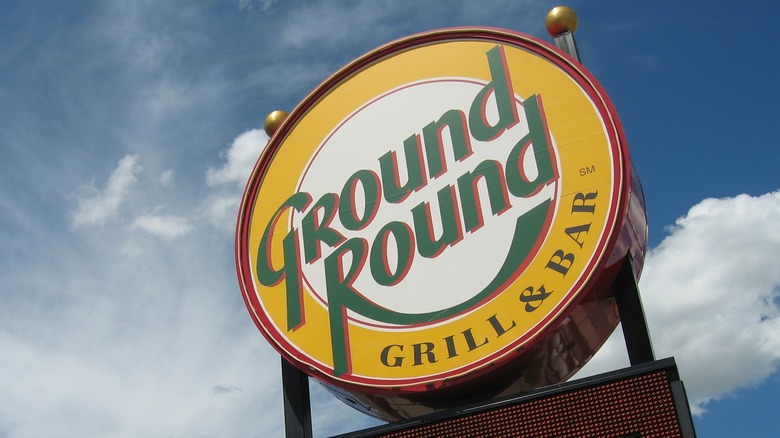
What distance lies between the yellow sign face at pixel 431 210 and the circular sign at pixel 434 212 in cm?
2

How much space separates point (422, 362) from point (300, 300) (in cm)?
204

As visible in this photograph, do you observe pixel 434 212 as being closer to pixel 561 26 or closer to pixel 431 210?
pixel 431 210

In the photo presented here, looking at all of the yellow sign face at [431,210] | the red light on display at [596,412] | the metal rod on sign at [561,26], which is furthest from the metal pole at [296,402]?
the metal rod on sign at [561,26]

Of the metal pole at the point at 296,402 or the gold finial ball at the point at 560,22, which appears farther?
the gold finial ball at the point at 560,22

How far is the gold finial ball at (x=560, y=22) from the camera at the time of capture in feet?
38.8

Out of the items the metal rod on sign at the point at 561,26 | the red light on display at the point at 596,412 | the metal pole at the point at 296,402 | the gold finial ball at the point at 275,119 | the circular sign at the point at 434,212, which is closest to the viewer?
the red light on display at the point at 596,412

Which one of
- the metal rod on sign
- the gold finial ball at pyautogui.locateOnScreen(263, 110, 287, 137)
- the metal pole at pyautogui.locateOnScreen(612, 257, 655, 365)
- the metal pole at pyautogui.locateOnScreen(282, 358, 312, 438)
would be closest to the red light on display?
the metal pole at pyautogui.locateOnScreen(612, 257, 655, 365)

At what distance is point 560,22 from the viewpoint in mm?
11844

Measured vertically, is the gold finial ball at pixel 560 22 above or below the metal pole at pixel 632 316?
above

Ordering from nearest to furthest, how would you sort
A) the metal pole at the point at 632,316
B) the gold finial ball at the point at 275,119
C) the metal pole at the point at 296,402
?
1. the metal pole at the point at 632,316
2. the metal pole at the point at 296,402
3. the gold finial ball at the point at 275,119

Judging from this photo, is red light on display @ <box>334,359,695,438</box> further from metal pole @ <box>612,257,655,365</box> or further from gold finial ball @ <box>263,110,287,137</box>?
gold finial ball @ <box>263,110,287,137</box>

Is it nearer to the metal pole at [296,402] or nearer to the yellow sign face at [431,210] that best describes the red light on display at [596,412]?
the yellow sign face at [431,210]

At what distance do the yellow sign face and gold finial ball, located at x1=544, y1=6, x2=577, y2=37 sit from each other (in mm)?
569

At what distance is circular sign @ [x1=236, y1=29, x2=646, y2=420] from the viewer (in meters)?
10.1
